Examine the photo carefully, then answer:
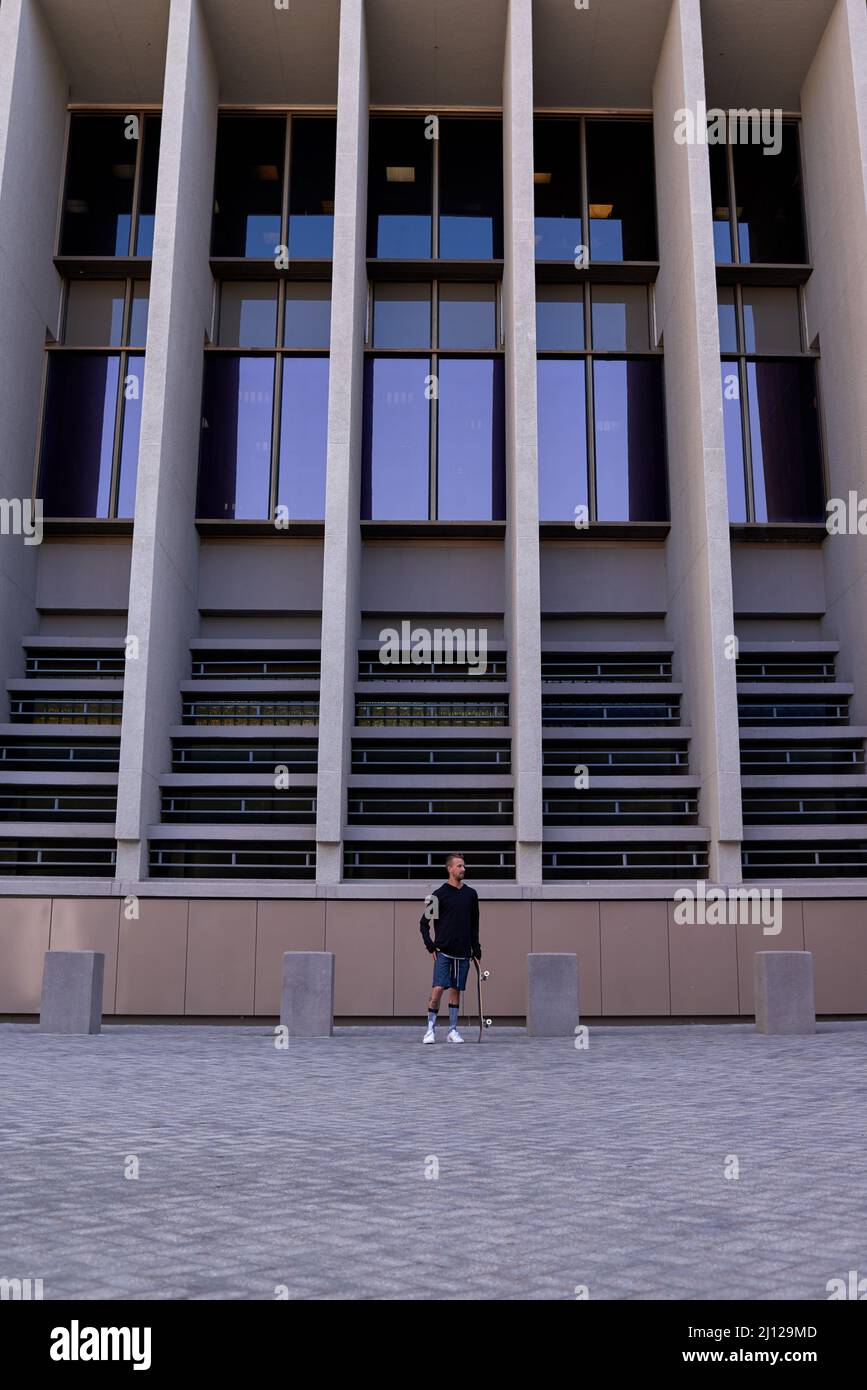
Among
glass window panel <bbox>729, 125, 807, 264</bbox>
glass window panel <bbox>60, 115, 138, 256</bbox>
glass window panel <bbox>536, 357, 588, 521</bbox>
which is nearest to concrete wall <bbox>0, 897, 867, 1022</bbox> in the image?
glass window panel <bbox>536, 357, 588, 521</bbox>

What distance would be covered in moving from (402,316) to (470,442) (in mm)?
2916

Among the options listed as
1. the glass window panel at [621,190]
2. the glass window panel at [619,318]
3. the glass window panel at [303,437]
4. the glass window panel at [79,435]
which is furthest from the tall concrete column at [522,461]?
the glass window panel at [79,435]

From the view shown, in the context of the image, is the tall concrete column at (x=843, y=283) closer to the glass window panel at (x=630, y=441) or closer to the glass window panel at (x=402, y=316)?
the glass window panel at (x=630, y=441)

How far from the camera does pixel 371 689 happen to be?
2098 centimetres

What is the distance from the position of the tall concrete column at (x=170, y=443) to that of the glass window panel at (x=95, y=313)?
196 centimetres

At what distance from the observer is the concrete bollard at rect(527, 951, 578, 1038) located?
14.6 meters

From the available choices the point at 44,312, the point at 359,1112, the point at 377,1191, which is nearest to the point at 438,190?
the point at 44,312

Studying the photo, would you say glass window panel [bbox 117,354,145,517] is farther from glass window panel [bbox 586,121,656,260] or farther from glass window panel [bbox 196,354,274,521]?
glass window panel [bbox 586,121,656,260]

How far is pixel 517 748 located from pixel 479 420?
7310 millimetres

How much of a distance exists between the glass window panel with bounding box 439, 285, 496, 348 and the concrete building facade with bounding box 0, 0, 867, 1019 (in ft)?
0.21

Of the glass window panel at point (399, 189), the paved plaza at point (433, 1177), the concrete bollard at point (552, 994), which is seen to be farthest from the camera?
the glass window panel at point (399, 189)

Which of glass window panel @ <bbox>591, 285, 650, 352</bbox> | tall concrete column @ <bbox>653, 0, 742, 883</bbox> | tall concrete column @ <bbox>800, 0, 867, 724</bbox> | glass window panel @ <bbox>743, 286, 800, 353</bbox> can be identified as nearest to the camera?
tall concrete column @ <bbox>653, 0, 742, 883</bbox>

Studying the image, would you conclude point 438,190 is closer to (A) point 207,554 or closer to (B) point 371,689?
(A) point 207,554

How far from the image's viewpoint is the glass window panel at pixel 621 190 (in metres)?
23.8
